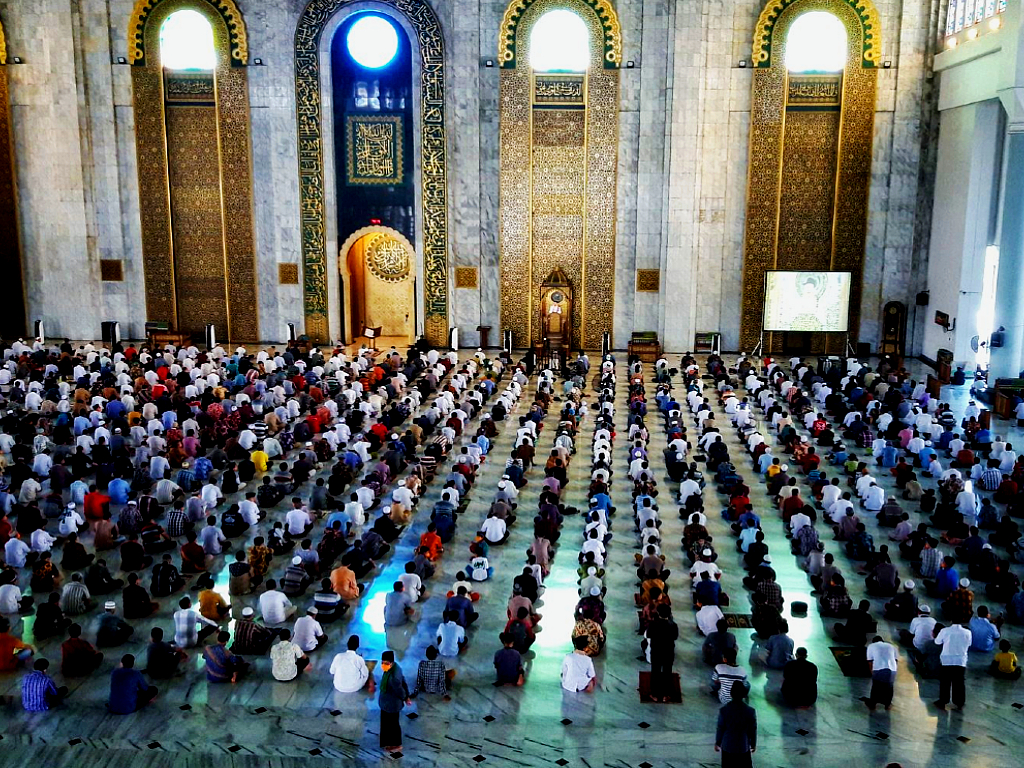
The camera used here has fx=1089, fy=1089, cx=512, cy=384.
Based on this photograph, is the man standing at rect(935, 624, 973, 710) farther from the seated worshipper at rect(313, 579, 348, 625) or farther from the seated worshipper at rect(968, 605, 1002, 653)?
the seated worshipper at rect(313, 579, 348, 625)

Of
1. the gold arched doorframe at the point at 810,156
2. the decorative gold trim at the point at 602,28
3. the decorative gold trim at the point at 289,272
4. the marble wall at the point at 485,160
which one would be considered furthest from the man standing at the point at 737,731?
the decorative gold trim at the point at 289,272

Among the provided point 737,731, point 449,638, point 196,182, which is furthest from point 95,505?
point 196,182

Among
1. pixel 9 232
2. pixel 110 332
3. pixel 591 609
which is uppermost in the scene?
pixel 9 232

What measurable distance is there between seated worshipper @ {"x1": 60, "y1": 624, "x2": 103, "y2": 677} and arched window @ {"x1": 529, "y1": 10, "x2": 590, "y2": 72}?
16997 mm

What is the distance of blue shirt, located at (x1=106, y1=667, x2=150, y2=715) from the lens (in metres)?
8.73

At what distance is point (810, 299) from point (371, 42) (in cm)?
1101

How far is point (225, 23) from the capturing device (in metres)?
23.7

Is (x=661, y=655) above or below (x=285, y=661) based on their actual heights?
above

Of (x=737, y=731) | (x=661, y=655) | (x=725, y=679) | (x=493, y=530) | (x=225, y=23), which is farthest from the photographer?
(x=225, y=23)

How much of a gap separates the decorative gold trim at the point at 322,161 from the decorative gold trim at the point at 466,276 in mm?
284

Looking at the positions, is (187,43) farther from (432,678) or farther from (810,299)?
(432,678)

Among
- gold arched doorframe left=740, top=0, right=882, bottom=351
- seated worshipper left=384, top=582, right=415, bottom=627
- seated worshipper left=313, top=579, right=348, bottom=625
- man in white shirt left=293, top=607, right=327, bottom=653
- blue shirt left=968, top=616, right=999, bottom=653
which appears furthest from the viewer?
gold arched doorframe left=740, top=0, right=882, bottom=351

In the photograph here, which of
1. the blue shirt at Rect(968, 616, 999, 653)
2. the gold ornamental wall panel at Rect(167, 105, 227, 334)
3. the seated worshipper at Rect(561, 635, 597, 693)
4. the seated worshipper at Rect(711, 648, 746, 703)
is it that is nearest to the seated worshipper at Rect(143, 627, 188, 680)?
the seated worshipper at Rect(561, 635, 597, 693)

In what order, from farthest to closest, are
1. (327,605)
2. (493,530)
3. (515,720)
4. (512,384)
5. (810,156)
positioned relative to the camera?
(810,156) → (512,384) → (493,530) → (327,605) → (515,720)
